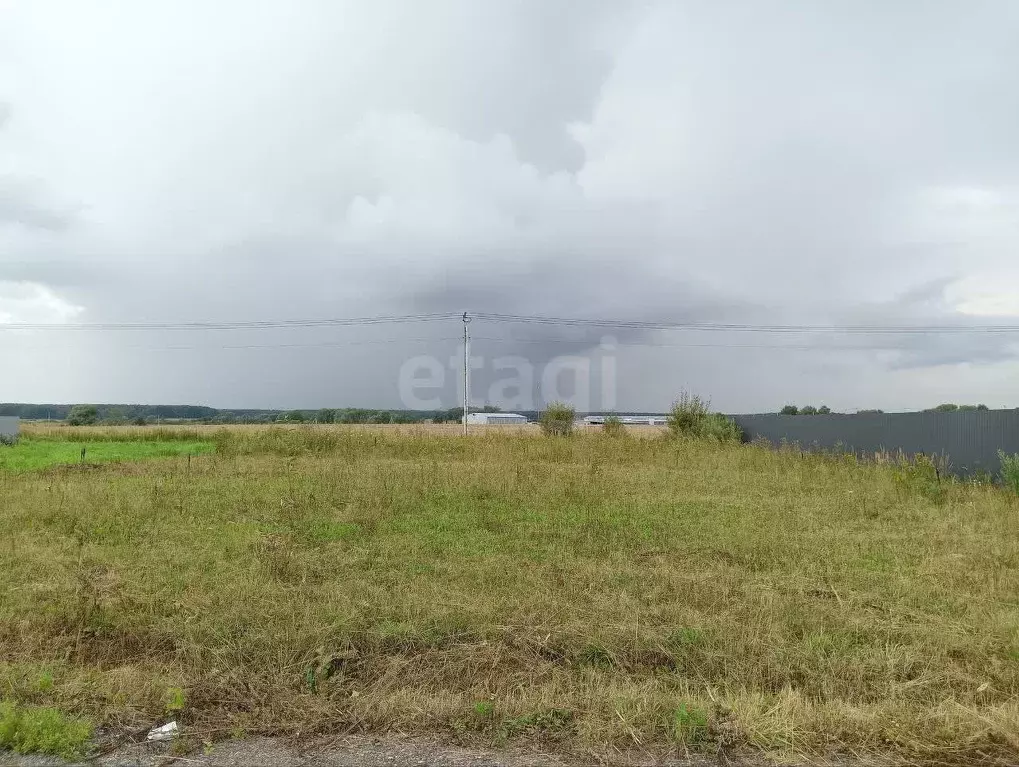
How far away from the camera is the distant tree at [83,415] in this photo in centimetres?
6347

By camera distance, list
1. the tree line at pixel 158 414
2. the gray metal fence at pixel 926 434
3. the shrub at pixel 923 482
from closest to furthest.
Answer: the shrub at pixel 923 482
the gray metal fence at pixel 926 434
the tree line at pixel 158 414

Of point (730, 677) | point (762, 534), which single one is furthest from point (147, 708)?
point (762, 534)

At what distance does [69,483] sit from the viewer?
40.2ft

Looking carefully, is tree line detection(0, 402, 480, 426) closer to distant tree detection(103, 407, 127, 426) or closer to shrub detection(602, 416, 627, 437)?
distant tree detection(103, 407, 127, 426)

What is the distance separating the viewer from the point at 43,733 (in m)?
3.10

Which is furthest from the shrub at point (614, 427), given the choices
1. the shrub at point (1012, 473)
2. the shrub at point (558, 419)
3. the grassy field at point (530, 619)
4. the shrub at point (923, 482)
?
Result: the grassy field at point (530, 619)

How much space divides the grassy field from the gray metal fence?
452 cm

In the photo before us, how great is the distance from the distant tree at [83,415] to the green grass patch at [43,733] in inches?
2784

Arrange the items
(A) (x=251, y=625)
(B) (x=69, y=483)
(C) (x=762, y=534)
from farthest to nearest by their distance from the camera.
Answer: (B) (x=69, y=483), (C) (x=762, y=534), (A) (x=251, y=625)

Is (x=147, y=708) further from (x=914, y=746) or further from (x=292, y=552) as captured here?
(x=914, y=746)

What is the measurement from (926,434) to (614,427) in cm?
1299

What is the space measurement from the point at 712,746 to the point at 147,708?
119 inches

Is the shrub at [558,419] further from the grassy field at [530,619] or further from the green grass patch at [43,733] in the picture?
the green grass patch at [43,733]

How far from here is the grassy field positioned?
10.7ft
